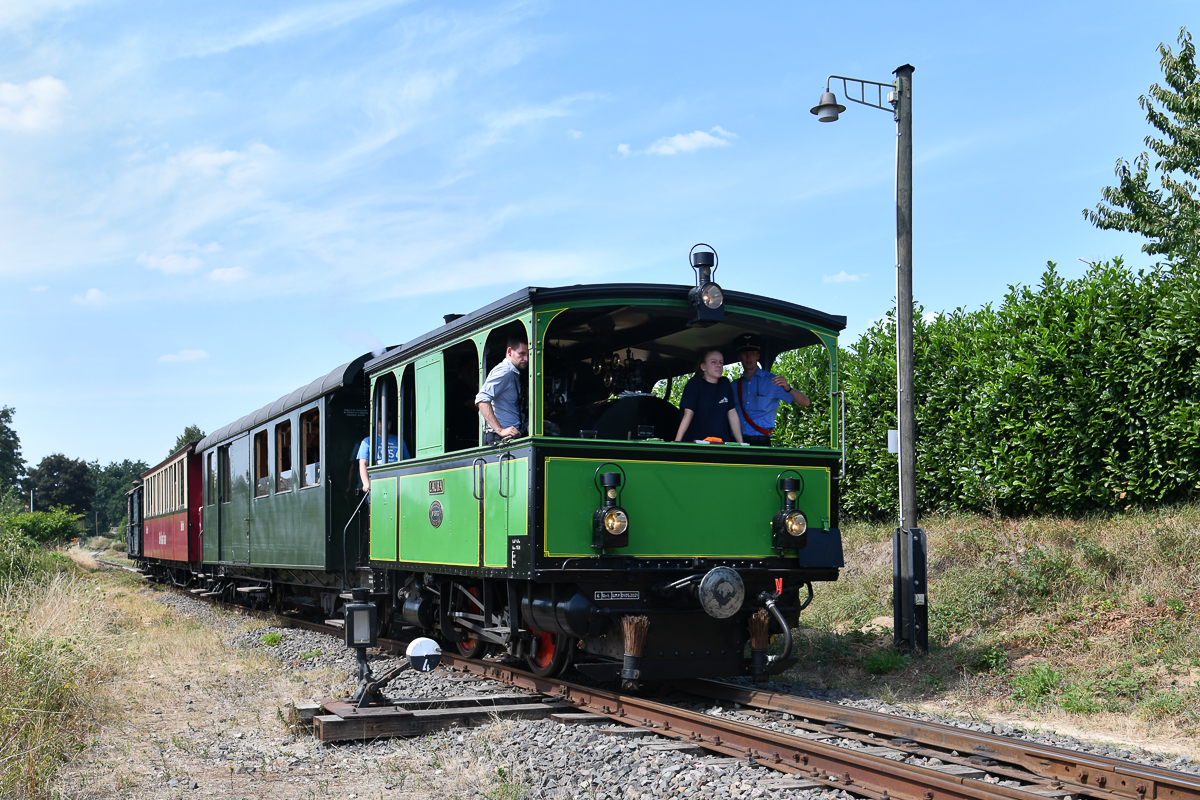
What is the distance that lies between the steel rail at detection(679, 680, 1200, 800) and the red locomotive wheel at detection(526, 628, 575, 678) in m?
1.36

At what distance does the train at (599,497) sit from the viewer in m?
7.02

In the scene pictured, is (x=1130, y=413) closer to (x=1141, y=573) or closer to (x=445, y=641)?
(x=1141, y=573)

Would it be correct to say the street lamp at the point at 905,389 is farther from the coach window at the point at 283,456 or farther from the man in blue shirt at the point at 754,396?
the coach window at the point at 283,456

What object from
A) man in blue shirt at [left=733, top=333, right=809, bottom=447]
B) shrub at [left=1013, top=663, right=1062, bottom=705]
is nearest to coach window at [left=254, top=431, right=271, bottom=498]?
man in blue shirt at [left=733, top=333, right=809, bottom=447]

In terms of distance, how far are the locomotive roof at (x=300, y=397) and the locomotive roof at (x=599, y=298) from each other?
7.59 ft

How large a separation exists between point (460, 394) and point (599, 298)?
6.42 feet

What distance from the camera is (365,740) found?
6.58 m

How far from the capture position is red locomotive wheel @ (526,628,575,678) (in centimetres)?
776

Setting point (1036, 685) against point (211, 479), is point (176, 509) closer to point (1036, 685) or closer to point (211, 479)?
point (211, 479)

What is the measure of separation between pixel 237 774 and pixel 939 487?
9.91 metres

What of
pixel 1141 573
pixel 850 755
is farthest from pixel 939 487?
pixel 850 755

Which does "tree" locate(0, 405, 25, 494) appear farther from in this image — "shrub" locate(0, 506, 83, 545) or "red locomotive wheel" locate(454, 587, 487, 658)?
"red locomotive wheel" locate(454, 587, 487, 658)

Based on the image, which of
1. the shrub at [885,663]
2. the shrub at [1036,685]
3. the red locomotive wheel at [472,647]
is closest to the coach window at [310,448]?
the red locomotive wheel at [472,647]

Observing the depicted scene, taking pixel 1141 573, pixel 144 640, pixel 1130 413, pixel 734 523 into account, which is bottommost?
pixel 144 640
